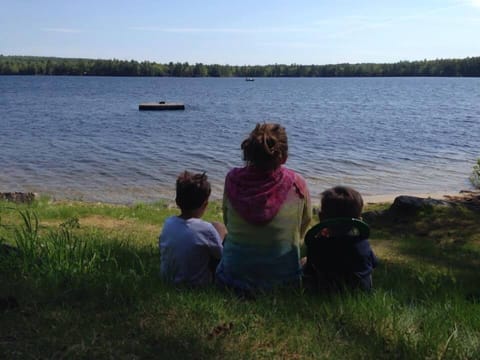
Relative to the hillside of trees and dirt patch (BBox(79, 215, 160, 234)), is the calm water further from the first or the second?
the hillside of trees

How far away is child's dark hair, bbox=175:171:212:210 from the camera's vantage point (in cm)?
425

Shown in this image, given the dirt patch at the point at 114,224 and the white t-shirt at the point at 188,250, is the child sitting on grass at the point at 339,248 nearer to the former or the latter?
the white t-shirt at the point at 188,250

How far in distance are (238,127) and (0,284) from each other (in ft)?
115

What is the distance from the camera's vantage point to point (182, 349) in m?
2.85

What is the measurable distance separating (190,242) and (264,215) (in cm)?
68

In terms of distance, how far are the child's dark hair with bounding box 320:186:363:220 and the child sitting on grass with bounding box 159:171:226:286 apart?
0.90 meters

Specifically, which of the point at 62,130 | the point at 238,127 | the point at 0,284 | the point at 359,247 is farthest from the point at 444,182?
the point at 62,130

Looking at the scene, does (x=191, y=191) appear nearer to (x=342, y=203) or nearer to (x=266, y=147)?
(x=266, y=147)

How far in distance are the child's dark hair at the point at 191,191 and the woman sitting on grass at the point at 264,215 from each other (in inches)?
13.9

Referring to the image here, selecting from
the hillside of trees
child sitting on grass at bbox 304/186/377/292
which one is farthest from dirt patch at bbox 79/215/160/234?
the hillside of trees

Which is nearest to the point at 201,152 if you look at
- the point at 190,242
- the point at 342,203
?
the point at 190,242

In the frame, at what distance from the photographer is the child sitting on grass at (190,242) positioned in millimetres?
4113

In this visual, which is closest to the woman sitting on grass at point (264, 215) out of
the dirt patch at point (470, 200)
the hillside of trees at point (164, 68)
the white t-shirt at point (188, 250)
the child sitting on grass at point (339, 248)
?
the child sitting on grass at point (339, 248)

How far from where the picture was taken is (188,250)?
409cm
